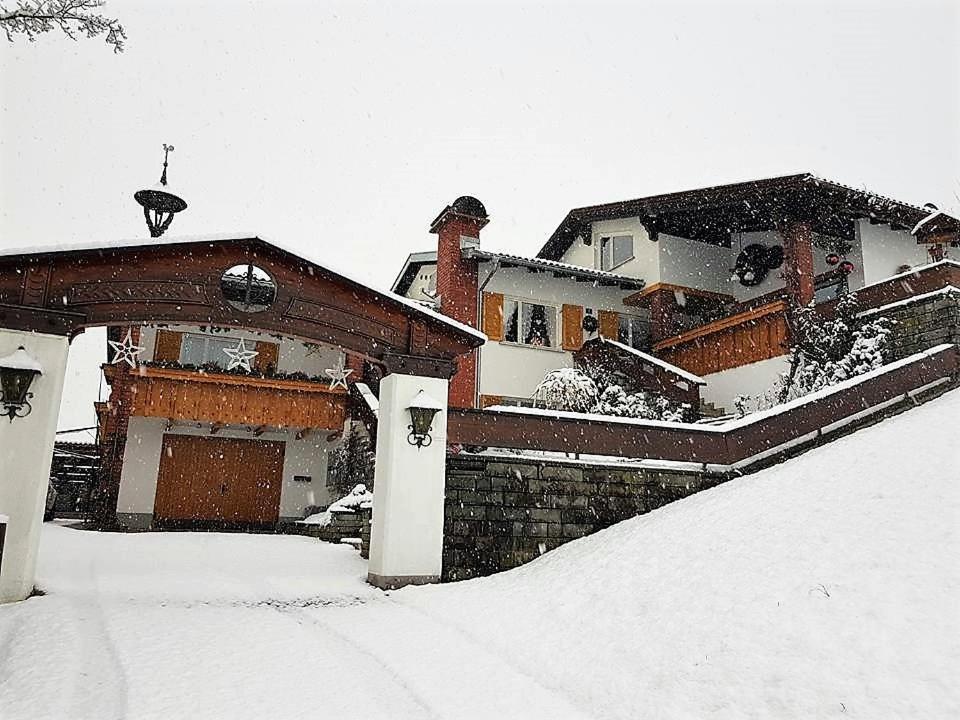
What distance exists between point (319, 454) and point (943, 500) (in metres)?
15.7

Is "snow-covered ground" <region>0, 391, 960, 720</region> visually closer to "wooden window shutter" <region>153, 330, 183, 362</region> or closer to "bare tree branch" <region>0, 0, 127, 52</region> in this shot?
"bare tree branch" <region>0, 0, 127, 52</region>

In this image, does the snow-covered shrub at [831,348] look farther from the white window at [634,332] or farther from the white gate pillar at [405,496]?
the white gate pillar at [405,496]

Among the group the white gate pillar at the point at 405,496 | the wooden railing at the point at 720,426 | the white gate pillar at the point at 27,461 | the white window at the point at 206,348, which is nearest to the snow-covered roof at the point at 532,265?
the white window at the point at 206,348

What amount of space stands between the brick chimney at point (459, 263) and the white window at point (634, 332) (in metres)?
4.54

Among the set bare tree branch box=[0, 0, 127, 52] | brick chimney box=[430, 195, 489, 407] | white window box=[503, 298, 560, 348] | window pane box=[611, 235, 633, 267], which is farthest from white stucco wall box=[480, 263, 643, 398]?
bare tree branch box=[0, 0, 127, 52]

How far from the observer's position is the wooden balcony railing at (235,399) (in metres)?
15.5

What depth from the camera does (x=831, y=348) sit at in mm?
13703

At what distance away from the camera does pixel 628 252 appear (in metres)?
20.7

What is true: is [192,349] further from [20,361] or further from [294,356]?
[20,361]

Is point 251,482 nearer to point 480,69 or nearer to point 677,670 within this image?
point 677,670

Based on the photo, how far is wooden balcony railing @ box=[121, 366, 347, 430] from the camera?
51.0 feet

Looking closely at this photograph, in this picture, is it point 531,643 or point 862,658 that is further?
point 531,643

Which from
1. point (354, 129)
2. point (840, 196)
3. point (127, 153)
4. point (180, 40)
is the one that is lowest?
point (840, 196)

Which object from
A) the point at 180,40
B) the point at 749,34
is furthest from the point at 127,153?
the point at 749,34
